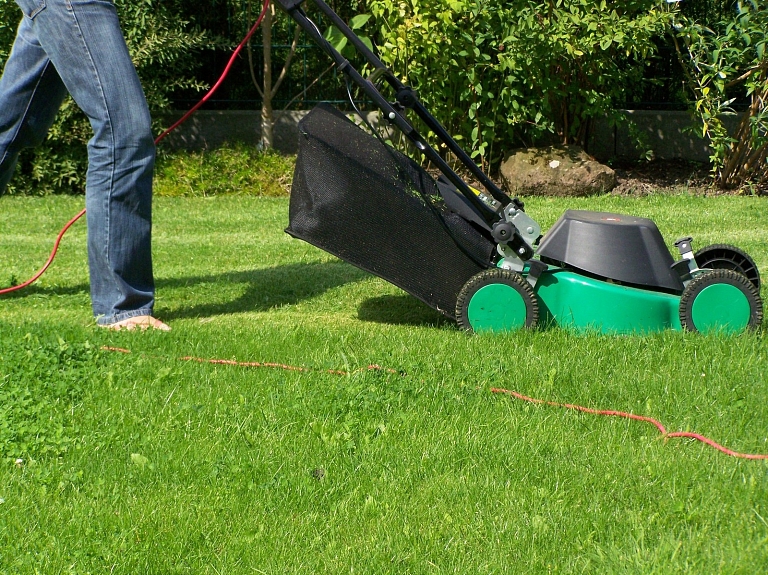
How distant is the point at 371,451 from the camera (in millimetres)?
2760

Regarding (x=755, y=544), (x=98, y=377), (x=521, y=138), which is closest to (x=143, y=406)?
(x=98, y=377)

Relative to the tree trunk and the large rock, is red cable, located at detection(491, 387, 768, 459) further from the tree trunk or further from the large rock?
the tree trunk

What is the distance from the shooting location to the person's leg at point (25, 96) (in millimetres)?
4418

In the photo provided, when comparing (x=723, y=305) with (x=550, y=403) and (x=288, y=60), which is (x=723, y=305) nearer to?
(x=550, y=403)

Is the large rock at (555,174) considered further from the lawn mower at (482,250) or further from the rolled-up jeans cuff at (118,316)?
the rolled-up jeans cuff at (118,316)

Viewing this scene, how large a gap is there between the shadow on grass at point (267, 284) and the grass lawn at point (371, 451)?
0.78 feet

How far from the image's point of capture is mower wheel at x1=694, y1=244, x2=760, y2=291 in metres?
3.93

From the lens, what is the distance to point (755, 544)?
7.30 ft

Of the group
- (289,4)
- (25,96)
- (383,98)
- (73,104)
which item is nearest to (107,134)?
(25,96)

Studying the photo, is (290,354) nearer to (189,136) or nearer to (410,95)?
(410,95)

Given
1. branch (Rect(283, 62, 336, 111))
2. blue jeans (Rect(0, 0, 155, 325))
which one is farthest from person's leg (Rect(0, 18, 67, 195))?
branch (Rect(283, 62, 336, 111))

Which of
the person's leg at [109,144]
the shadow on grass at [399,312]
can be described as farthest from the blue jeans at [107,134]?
the shadow on grass at [399,312]

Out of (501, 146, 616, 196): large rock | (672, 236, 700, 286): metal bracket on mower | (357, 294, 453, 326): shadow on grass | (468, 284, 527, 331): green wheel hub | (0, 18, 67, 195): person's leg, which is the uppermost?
(0, 18, 67, 195): person's leg

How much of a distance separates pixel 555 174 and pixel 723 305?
4.96m
